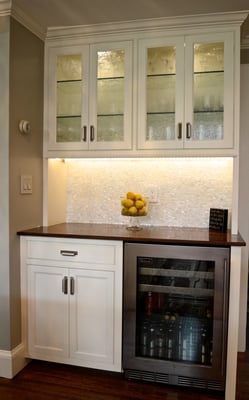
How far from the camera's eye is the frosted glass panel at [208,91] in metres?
2.33

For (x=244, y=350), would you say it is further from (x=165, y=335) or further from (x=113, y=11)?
(x=113, y=11)

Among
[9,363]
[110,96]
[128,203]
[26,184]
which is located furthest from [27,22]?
[9,363]

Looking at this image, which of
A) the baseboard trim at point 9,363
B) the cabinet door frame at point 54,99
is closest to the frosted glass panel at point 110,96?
the cabinet door frame at point 54,99

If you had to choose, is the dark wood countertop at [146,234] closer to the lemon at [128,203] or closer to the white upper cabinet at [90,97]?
the lemon at [128,203]

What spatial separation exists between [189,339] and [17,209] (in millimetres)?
1487

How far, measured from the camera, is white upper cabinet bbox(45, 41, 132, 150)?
248cm

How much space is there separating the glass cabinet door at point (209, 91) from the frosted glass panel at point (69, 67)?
849 mm

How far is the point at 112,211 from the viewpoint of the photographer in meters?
2.83

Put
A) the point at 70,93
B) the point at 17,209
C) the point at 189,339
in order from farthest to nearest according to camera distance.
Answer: the point at 70,93
the point at 17,209
the point at 189,339

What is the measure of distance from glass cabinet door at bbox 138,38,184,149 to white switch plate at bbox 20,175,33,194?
0.87 m

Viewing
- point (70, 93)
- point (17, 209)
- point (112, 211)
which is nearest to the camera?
point (17, 209)

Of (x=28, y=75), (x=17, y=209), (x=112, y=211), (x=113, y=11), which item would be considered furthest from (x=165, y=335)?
(x=113, y=11)

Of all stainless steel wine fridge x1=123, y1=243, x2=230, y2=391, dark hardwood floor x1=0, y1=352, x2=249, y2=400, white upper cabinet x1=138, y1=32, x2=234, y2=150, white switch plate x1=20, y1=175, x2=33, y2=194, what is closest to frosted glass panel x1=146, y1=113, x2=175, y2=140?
white upper cabinet x1=138, y1=32, x2=234, y2=150

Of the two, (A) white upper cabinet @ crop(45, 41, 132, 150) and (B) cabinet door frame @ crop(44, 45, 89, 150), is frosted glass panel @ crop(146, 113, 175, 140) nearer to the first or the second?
(A) white upper cabinet @ crop(45, 41, 132, 150)
